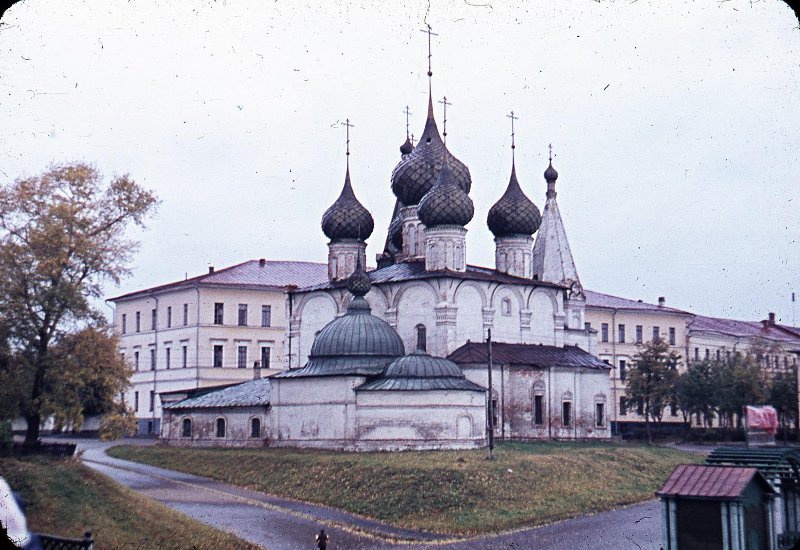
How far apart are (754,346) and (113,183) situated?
26.2 meters

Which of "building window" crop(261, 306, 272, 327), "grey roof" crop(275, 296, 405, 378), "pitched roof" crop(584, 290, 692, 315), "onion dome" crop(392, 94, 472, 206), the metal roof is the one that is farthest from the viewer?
"pitched roof" crop(584, 290, 692, 315)

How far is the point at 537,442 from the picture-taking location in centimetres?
4116

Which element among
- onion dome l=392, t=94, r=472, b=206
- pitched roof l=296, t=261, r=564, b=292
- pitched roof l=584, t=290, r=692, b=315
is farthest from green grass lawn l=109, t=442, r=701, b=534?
pitched roof l=584, t=290, r=692, b=315

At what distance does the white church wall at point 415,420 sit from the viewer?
3662cm

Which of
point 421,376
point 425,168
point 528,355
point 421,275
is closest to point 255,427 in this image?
point 421,376

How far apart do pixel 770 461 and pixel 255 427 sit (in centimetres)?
2555

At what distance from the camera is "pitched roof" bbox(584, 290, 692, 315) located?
6278 cm

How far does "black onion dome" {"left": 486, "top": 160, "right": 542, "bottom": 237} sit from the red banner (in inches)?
839

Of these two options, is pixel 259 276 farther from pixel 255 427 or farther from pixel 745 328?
pixel 745 328

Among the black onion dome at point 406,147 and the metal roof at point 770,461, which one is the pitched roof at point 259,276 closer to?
the black onion dome at point 406,147

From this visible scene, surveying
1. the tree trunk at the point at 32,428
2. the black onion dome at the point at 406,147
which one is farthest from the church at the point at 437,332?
the tree trunk at the point at 32,428

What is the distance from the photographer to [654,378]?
49.8m

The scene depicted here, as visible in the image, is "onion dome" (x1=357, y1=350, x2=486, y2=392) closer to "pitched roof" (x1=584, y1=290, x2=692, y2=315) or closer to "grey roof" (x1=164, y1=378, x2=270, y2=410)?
"grey roof" (x1=164, y1=378, x2=270, y2=410)

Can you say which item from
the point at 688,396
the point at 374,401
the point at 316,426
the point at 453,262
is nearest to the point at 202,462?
the point at 316,426
